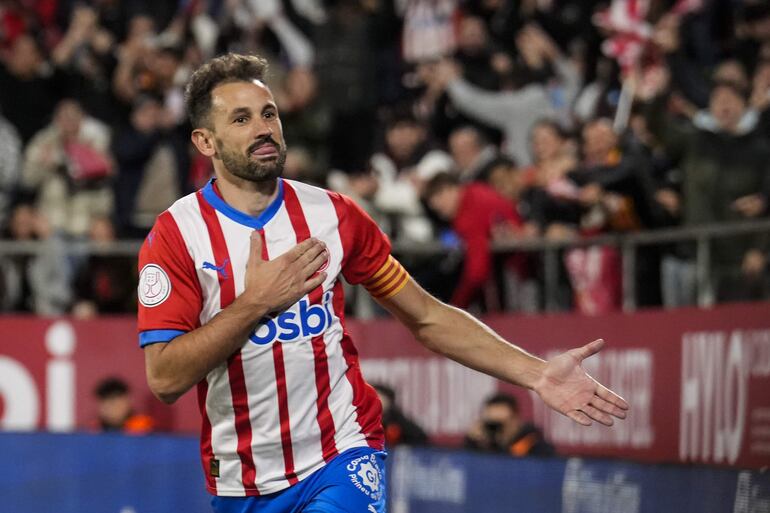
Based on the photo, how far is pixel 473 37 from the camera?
Answer: 14.1 m

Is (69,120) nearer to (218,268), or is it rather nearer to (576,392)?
(218,268)

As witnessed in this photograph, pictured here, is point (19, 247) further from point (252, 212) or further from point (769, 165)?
point (252, 212)

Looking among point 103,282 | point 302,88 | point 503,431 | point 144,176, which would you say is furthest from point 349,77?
point 503,431

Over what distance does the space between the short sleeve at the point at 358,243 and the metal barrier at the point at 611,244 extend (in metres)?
4.37

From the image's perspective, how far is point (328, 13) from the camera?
601 inches

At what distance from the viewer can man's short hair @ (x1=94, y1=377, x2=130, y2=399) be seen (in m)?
12.2

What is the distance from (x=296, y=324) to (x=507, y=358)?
821 millimetres

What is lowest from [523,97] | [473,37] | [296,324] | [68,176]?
[296,324]

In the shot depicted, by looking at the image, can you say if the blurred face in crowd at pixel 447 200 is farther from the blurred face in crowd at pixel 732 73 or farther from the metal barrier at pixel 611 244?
the blurred face in crowd at pixel 732 73

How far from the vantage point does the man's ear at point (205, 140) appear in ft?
17.9

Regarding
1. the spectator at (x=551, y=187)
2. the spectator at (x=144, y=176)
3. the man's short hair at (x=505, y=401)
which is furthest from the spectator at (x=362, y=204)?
the man's short hair at (x=505, y=401)

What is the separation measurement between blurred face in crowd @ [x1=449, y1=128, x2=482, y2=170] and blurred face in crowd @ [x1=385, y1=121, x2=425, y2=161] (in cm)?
41

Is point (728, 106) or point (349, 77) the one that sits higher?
point (349, 77)

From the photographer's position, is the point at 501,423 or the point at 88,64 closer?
the point at 501,423
